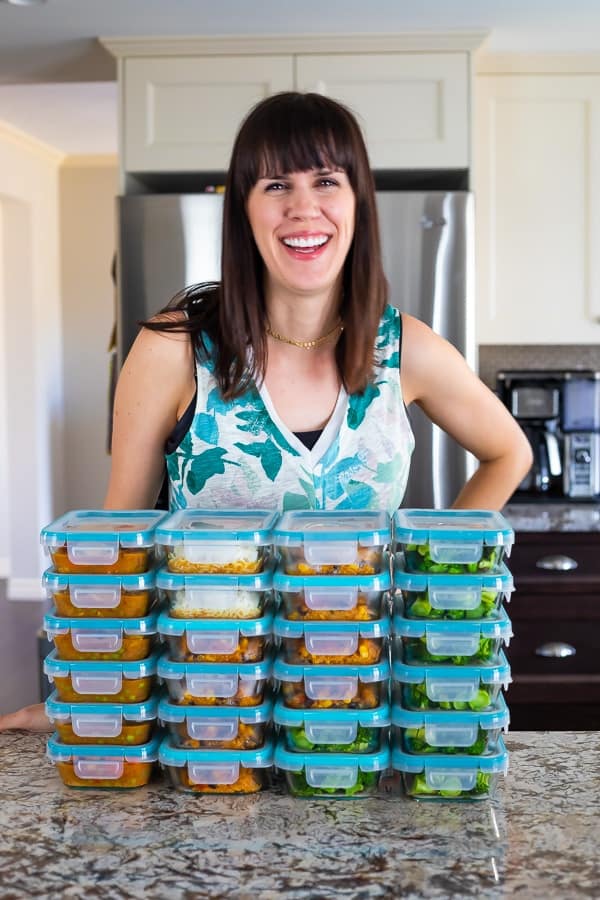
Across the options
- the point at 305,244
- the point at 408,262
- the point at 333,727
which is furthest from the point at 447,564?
the point at 408,262

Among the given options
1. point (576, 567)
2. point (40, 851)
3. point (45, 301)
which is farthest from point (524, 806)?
point (45, 301)

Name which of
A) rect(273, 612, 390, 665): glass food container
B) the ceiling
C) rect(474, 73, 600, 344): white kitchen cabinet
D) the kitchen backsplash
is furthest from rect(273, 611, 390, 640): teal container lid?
the kitchen backsplash

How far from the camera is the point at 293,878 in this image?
99 centimetres

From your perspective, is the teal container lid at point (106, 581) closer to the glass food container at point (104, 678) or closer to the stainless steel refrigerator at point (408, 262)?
the glass food container at point (104, 678)

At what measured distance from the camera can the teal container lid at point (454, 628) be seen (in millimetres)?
1134

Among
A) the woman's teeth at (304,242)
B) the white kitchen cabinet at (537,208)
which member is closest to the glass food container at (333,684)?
the woman's teeth at (304,242)

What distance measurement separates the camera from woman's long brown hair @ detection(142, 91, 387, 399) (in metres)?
1.44

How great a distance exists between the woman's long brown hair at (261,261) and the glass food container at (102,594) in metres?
0.44

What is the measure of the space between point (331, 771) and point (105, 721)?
0.86 feet

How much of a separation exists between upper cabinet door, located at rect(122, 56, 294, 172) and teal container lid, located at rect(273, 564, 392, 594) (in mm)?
2574

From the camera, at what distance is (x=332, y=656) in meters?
1.14

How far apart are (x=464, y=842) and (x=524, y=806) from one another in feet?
0.38

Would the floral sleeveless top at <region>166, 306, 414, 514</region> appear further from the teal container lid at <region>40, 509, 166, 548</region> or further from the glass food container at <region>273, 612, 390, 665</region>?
the glass food container at <region>273, 612, 390, 665</region>

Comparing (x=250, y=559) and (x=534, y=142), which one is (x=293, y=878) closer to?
(x=250, y=559)
